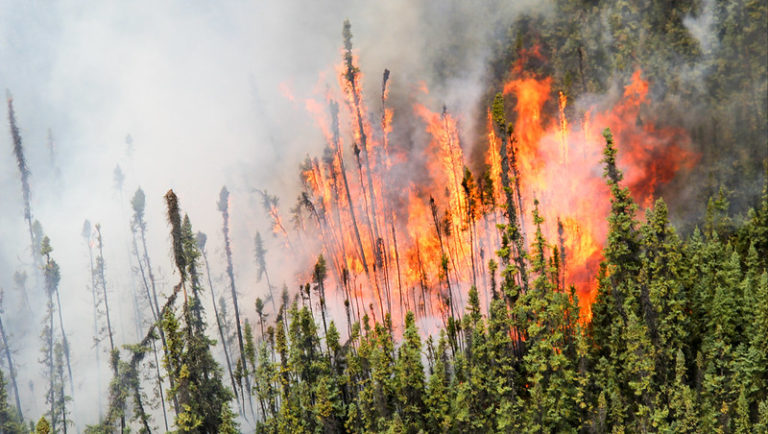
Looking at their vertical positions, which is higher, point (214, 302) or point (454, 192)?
point (454, 192)

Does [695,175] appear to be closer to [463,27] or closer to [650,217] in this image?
[650,217]

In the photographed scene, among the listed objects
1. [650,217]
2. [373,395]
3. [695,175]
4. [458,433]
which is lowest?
[458,433]

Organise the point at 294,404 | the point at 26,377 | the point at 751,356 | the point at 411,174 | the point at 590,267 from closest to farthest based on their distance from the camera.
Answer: the point at 751,356, the point at 294,404, the point at 590,267, the point at 411,174, the point at 26,377

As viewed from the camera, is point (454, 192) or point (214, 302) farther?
point (214, 302)

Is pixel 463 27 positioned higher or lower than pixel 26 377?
higher

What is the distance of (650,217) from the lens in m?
104

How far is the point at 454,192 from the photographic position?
15088 cm

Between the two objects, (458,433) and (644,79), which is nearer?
(458,433)

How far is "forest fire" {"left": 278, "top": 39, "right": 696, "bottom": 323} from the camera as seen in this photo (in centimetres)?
13662

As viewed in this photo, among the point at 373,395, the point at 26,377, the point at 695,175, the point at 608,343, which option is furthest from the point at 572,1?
the point at 26,377

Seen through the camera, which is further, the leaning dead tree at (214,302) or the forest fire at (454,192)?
the leaning dead tree at (214,302)

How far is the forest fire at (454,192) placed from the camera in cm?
13662

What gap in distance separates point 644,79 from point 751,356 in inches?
2526

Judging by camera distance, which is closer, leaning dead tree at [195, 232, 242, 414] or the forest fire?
the forest fire
